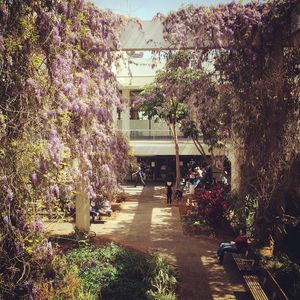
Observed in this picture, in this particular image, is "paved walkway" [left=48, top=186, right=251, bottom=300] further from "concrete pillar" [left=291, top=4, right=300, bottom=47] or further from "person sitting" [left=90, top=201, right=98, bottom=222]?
"concrete pillar" [left=291, top=4, right=300, bottom=47]

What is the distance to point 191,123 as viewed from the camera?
1806 cm

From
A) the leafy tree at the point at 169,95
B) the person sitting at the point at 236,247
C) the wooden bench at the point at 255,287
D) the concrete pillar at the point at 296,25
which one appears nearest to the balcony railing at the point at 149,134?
the leafy tree at the point at 169,95

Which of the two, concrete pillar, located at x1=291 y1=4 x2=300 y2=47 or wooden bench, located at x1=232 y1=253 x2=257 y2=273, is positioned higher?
concrete pillar, located at x1=291 y1=4 x2=300 y2=47

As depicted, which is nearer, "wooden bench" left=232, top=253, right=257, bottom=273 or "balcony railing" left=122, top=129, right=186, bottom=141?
"wooden bench" left=232, top=253, right=257, bottom=273

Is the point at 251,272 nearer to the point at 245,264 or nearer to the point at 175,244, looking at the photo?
the point at 245,264

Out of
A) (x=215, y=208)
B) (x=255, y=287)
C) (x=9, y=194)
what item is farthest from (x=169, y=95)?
(x=9, y=194)

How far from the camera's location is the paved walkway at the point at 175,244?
8172 mm

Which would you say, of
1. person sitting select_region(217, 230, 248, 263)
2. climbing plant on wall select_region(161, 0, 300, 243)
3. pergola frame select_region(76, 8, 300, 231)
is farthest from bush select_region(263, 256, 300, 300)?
pergola frame select_region(76, 8, 300, 231)

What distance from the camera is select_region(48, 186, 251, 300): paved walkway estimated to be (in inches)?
322

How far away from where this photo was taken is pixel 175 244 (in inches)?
444

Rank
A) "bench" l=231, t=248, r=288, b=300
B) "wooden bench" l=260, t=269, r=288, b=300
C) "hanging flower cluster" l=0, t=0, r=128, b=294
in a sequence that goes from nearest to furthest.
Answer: "hanging flower cluster" l=0, t=0, r=128, b=294
"wooden bench" l=260, t=269, r=288, b=300
"bench" l=231, t=248, r=288, b=300

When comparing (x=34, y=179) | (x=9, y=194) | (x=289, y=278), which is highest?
(x=34, y=179)

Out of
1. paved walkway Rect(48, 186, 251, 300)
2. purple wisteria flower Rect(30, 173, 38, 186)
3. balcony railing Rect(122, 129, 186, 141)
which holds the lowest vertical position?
paved walkway Rect(48, 186, 251, 300)

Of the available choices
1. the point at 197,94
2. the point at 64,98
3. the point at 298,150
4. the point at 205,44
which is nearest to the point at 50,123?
the point at 64,98
